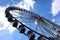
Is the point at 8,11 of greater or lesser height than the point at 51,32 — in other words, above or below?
above

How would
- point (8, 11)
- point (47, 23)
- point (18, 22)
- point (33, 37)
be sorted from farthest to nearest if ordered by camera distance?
point (47, 23)
point (8, 11)
point (18, 22)
point (33, 37)

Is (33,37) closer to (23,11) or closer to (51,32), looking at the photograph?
(51,32)

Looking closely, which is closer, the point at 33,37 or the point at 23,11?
the point at 33,37

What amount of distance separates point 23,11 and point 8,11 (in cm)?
346

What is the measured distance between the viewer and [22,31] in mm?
25297

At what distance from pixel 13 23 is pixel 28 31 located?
3.33 metres

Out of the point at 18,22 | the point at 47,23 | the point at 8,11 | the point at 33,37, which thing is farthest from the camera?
the point at 47,23

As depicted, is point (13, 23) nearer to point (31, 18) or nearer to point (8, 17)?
point (8, 17)

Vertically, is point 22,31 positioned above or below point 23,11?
below

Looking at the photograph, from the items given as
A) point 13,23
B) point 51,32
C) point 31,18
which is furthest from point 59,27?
point 13,23

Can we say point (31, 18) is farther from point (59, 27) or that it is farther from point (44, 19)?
point (59, 27)

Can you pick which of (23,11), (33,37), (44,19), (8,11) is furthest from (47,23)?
(33,37)

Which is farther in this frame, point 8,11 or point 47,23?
point 47,23

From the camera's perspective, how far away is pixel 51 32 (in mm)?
29859
